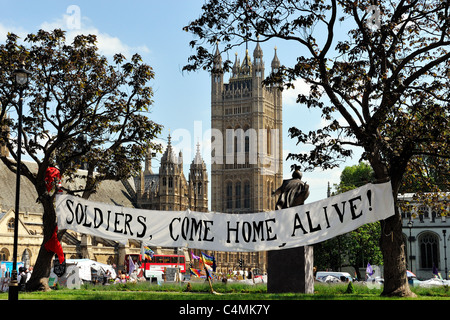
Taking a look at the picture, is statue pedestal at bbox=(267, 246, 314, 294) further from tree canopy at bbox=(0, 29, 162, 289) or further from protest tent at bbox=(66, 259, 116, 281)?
protest tent at bbox=(66, 259, 116, 281)

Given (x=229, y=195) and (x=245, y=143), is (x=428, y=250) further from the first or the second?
(x=245, y=143)

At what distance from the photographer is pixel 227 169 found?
484 ft

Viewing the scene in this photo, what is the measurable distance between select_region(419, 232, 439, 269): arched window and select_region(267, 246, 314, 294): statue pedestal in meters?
53.6

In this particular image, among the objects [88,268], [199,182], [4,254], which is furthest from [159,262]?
[199,182]

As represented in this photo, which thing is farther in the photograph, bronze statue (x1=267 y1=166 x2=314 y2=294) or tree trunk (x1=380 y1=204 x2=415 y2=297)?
bronze statue (x1=267 y1=166 x2=314 y2=294)

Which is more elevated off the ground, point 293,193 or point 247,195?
point 247,195

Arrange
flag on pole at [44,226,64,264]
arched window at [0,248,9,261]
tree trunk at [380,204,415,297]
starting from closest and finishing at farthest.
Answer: tree trunk at [380,204,415,297]
flag on pole at [44,226,64,264]
arched window at [0,248,9,261]

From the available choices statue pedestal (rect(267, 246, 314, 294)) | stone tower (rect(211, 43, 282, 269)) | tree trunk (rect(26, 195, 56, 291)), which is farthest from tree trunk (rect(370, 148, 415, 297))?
stone tower (rect(211, 43, 282, 269))

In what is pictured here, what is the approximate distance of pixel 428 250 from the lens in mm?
68625

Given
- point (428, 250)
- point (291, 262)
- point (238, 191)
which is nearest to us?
point (291, 262)

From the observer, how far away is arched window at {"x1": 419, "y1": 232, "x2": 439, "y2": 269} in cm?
6781

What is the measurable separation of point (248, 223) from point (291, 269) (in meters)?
4.00
